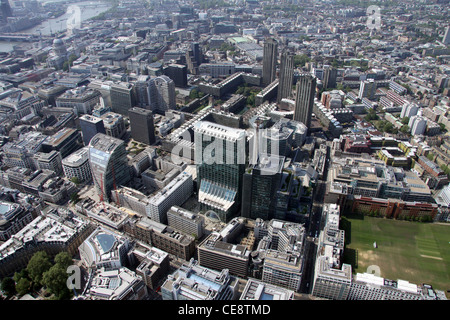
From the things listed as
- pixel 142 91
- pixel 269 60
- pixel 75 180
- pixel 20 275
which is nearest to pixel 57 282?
pixel 20 275

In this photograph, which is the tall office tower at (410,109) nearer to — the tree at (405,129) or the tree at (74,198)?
the tree at (405,129)

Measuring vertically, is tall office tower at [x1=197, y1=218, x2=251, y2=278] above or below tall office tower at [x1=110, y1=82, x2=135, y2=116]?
below

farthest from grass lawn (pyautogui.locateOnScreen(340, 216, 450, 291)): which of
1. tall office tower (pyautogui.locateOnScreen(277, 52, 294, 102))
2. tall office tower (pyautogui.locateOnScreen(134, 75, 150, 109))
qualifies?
tall office tower (pyautogui.locateOnScreen(134, 75, 150, 109))

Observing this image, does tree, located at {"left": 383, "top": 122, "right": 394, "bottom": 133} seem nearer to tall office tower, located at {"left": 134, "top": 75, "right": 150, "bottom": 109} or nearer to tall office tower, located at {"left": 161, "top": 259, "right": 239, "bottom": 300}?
→ tall office tower, located at {"left": 134, "top": 75, "right": 150, "bottom": 109}

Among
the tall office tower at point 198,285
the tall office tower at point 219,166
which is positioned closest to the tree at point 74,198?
the tall office tower at point 219,166

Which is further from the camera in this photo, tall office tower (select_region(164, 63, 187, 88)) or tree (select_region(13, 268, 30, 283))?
tall office tower (select_region(164, 63, 187, 88))

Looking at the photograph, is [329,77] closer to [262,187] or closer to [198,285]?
[262,187]
